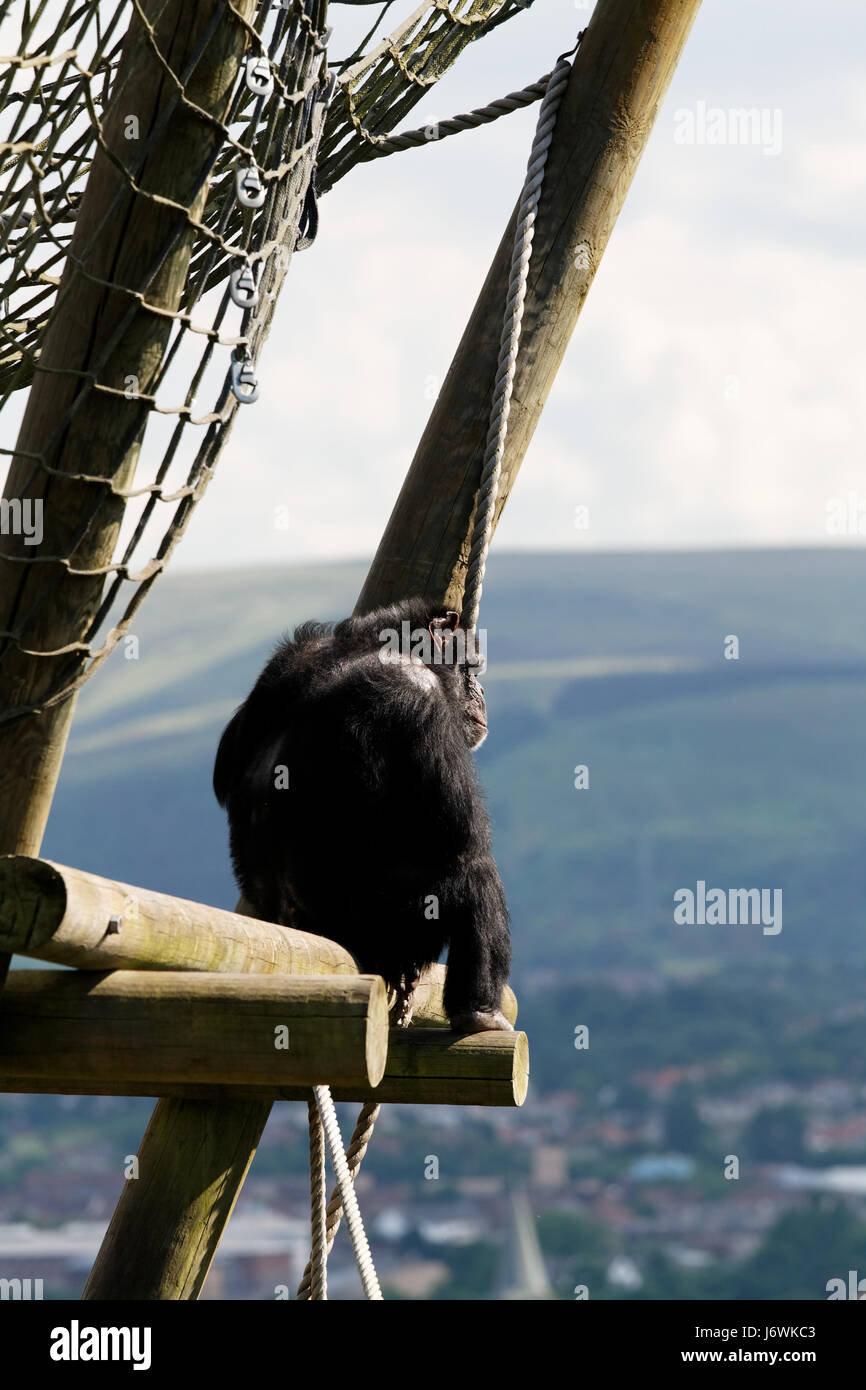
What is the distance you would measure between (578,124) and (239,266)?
150cm

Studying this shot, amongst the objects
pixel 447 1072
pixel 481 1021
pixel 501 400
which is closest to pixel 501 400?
pixel 501 400

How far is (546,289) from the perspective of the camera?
14.5ft

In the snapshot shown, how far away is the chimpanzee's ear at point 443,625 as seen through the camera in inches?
166

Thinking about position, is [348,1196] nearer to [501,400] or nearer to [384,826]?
[384,826]

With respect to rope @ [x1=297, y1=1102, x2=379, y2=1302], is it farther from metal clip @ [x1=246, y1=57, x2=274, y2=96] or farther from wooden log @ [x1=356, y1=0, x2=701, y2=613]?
Result: metal clip @ [x1=246, y1=57, x2=274, y2=96]

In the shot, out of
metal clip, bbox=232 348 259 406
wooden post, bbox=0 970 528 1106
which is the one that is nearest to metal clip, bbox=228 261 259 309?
metal clip, bbox=232 348 259 406

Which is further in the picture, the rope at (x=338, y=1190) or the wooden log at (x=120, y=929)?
the rope at (x=338, y=1190)

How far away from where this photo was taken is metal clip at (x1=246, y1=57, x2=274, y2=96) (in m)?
3.21

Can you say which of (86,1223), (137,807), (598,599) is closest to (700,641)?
(598,599)

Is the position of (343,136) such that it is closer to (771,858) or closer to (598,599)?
(771,858)

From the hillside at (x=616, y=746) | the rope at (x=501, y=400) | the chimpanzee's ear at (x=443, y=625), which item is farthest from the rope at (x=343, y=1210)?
the hillside at (x=616, y=746)

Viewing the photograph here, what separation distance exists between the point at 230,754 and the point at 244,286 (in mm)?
1388

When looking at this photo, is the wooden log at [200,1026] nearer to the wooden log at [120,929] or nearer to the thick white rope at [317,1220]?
the wooden log at [120,929]

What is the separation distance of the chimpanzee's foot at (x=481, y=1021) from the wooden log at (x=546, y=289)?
122 cm
